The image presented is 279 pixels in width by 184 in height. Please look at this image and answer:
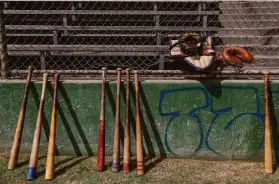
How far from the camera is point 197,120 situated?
3.85m

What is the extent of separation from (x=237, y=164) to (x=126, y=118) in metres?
1.30

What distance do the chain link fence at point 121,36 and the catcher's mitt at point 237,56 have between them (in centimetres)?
96

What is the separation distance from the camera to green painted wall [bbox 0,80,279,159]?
3781mm

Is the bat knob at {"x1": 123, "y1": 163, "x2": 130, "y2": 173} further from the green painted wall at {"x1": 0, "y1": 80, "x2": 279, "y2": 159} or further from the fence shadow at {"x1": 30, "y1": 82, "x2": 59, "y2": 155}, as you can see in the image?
the fence shadow at {"x1": 30, "y1": 82, "x2": 59, "y2": 155}

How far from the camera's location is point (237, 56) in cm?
384

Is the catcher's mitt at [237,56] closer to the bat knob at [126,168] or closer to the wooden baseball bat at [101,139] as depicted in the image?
the wooden baseball bat at [101,139]

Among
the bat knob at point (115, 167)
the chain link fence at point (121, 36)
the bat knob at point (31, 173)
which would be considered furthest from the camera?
the chain link fence at point (121, 36)

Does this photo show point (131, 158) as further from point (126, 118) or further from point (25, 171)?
point (25, 171)

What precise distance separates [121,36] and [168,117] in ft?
9.22

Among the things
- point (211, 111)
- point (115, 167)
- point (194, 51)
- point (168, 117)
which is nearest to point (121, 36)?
point (194, 51)

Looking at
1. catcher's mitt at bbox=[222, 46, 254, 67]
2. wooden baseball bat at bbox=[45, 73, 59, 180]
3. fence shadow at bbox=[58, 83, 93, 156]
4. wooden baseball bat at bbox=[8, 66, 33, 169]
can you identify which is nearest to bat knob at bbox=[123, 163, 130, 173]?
fence shadow at bbox=[58, 83, 93, 156]

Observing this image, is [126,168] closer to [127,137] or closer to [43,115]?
[127,137]

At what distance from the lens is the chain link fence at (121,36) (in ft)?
17.1

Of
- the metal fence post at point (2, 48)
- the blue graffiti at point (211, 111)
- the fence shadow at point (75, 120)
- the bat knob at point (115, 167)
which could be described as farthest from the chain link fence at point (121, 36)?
the bat knob at point (115, 167)
